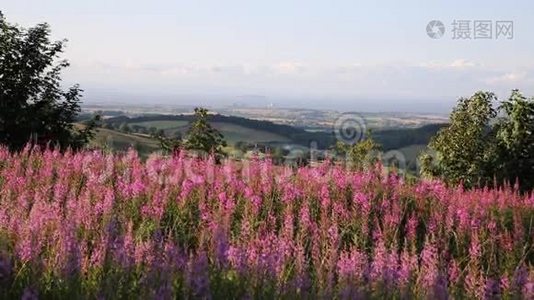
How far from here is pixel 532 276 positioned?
5.73m

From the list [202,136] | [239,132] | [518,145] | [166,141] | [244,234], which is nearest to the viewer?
[244,234]

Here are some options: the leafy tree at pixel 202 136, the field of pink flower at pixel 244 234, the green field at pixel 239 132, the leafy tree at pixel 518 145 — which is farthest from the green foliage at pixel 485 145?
the green field at pixel 239 132

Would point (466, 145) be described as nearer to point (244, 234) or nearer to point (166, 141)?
point (166, 141)

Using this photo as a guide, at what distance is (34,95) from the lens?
74.5 ft

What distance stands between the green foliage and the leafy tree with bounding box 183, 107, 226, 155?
26.7 ft

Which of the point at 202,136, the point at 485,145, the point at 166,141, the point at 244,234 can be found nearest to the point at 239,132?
the point at 485,145

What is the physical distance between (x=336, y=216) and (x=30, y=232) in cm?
438

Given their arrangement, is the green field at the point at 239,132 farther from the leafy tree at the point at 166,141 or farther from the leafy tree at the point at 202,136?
the leafy tree at the point at 202,136

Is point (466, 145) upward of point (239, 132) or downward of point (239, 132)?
upward

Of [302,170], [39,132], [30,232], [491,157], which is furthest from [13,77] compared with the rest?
[30,232]

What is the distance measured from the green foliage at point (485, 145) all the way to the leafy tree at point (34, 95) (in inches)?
501

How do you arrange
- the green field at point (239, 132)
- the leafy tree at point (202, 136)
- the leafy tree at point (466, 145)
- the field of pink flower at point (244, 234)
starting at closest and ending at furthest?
the field of pink flower at point (244, 234) < the leafy tree at point (202, 136) < the leafy tree at point (466, 145) < the green field at point (239, 132)

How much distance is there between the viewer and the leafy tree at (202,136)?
65.3 ft

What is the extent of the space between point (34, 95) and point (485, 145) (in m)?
15.8
